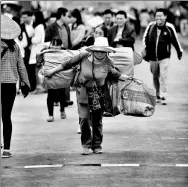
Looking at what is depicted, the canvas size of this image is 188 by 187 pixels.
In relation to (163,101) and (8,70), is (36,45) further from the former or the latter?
(8,70)

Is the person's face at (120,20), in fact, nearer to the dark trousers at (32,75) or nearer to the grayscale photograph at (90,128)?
the grayscale photograph at (90,128)

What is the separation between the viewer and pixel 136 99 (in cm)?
1120

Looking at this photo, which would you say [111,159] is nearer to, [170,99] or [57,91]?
[57,91]

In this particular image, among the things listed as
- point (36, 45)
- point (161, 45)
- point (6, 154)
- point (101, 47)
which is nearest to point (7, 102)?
point (6, 154)

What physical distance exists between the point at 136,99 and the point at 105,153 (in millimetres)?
787

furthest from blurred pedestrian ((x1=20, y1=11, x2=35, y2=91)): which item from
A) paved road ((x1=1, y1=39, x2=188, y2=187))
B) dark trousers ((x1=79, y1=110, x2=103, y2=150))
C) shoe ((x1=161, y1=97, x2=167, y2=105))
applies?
dark trousers ((x1=79, y1=110, x2=103, y2=150))

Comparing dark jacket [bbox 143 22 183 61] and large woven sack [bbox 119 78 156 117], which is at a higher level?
large woven sack [bbox 119 78 156 117]

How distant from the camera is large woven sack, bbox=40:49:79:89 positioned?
442 inches

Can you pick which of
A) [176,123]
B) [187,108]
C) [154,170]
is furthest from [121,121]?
[154,170]

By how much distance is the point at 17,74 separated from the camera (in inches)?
437

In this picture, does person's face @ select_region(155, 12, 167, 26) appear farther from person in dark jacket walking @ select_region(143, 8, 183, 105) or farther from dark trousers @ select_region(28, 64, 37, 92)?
dark trousers @ select_region(28, 64, 37, 92)

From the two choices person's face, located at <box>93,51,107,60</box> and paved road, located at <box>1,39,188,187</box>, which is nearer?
paved road, located at <box>1,39,188,187</box>

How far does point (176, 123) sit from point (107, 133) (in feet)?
5.07

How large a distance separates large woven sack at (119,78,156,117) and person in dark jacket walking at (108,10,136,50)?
437 centimetres
